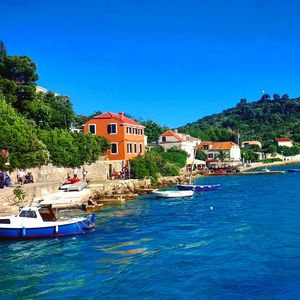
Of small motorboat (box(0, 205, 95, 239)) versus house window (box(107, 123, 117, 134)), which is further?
house window (box(107, 123, 117, 134))

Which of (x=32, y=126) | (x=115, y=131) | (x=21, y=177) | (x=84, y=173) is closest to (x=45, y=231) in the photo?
(x=21, y=177)

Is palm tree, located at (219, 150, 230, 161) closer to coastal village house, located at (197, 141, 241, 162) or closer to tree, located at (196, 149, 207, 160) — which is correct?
coastal village house, located at (197, 141, 241, 162)

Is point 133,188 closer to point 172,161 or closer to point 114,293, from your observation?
point 172,161

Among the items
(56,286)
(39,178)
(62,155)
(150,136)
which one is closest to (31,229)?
(56,286)

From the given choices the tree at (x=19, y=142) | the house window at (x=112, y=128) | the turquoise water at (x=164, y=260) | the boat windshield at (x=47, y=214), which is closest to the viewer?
the turquoise water at (x=164, y=260)

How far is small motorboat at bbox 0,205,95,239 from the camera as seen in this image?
25000 mm

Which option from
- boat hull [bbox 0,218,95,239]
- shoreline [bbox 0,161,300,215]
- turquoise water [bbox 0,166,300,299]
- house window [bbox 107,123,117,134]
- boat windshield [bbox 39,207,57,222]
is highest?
house window [bbox 107,123,117,134]

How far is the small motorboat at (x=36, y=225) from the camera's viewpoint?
82.0 ft

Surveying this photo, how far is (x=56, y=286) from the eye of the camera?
17141 millimetres

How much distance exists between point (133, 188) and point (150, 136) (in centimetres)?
5266

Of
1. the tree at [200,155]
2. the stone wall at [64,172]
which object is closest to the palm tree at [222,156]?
the tree at [200,155]

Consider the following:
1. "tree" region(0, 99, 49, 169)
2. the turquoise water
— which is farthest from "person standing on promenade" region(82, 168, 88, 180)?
the turquoise water

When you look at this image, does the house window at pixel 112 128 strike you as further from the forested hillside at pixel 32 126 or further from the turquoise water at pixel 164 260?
the turquoise water at pixel 164 260

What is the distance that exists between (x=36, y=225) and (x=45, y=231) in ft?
2.00
